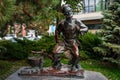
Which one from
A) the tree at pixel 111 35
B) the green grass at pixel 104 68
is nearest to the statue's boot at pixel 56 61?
the green grass at pixel 104 68

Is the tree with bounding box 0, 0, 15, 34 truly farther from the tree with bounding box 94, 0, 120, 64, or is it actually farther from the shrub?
the shrub

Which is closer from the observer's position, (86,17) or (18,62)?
(18,62)

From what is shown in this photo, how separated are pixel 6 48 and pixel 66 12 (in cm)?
617

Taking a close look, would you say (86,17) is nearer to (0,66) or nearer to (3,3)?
(0,66)

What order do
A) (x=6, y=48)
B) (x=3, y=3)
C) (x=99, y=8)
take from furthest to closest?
(x=99, y=8), (x=6, y=48), (x=3, y=3)

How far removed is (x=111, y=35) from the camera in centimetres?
1084

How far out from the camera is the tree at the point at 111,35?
10598 mm

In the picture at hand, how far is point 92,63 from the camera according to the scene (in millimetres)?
11523

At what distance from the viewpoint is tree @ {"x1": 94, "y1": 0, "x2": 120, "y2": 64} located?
34.8 feet

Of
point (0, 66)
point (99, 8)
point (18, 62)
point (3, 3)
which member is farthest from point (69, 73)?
point (99, 8)

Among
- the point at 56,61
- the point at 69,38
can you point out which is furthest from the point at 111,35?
the point at 56,61

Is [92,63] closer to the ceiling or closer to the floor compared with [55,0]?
closer to the floor

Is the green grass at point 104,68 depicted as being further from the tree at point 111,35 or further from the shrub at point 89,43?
the shrub at point 89,43

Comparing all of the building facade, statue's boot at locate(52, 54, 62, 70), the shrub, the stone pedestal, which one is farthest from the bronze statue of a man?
the building facade
